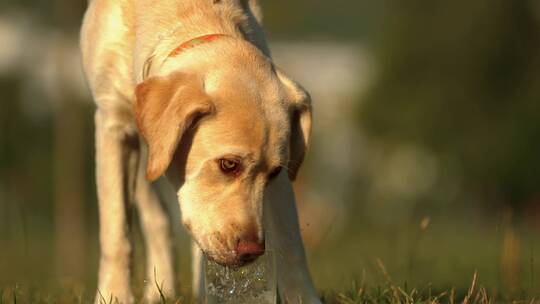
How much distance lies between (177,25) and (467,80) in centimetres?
2110

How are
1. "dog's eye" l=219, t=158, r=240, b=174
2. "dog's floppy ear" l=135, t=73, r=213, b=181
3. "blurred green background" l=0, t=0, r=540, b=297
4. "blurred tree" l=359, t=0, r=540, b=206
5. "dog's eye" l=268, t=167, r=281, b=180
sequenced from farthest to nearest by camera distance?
1. "blurred tree" l=359, t=0, r=540, b=206
2. "blurred green background" l=0, t=0, r=540, b=297
3. "dog's eye" l=268, t=167, r=281, b=180
4. "dog's eye" l=219, t=158, r=240, b=174
5. "dog's floppy ear" l=135, t=73, r=213, b=181

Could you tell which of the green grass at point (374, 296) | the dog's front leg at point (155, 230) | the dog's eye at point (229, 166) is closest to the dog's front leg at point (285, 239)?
Result: the green grass at point (374, 296)

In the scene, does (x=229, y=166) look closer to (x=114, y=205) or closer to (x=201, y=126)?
(x=201, y=126)

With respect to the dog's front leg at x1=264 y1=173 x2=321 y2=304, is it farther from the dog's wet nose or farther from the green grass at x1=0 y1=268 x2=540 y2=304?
the dog's wet nose

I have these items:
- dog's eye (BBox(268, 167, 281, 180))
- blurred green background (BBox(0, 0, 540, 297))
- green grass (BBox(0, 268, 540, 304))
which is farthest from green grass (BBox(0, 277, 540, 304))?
blurred green background (BBox(0, 0, 540, 297))

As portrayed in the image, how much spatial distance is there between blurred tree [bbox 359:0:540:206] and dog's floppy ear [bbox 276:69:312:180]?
20681 millimetres

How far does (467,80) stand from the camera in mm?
25797

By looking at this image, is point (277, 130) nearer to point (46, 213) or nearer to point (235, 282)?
point (235, 282)

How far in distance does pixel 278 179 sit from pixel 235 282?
585mm

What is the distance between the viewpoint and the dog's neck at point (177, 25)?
5258 millimetres

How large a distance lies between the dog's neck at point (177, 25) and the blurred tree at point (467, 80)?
810 inches

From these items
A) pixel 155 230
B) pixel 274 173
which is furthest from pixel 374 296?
pixel 155 230

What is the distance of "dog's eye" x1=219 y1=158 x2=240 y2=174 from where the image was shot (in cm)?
484

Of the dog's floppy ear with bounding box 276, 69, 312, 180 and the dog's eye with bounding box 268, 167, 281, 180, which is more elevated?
the dog's floppy ear with bounding box 276, 69, 312, 180
